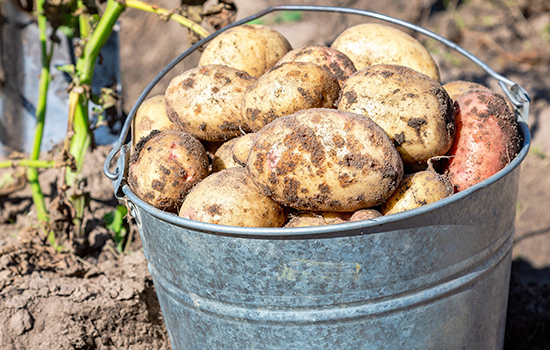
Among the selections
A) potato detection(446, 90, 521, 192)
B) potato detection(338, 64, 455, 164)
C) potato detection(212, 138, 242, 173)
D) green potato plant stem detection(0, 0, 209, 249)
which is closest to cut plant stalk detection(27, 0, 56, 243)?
green potato plant stem detection(0, 0, 209, 249)

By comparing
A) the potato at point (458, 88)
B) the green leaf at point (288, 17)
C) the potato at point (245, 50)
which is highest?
the potato at point (245, 50)

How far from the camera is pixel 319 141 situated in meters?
1.34

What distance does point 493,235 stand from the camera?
1424 millimetres

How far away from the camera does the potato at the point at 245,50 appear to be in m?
1.97

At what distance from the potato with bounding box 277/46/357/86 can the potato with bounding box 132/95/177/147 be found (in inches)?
21.1

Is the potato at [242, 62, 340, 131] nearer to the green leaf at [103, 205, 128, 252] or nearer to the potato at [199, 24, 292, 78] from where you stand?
the potato at [199, 24, 292, 78]

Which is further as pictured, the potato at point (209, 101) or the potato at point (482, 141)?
the potato at point (209, 101)

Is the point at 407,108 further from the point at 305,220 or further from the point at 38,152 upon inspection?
the point at 38,152

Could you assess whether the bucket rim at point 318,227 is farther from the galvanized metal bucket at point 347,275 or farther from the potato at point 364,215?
the potato at point 364,215

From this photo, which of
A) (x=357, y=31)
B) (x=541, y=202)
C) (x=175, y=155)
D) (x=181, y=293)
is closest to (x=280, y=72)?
(x=175, y=155)

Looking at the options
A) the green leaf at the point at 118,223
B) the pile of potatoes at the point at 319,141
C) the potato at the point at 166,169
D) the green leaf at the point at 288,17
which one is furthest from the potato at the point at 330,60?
the green leaf at the point at 288,17

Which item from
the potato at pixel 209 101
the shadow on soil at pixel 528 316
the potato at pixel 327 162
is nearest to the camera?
the potato at pixel 327 162

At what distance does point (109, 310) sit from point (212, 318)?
86cm

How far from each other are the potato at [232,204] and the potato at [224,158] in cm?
22
